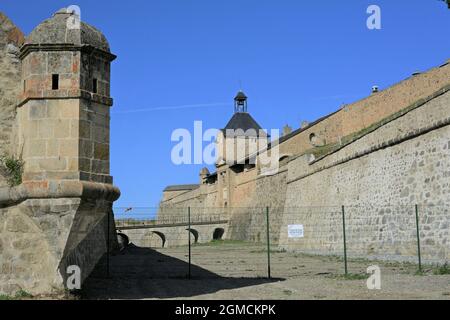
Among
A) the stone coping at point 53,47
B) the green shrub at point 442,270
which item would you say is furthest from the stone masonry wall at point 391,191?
the stone coping at point 53,47

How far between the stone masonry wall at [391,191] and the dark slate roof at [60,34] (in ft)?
33.9

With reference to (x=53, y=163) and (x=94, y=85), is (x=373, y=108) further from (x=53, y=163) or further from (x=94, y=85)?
(x=53, y=163)

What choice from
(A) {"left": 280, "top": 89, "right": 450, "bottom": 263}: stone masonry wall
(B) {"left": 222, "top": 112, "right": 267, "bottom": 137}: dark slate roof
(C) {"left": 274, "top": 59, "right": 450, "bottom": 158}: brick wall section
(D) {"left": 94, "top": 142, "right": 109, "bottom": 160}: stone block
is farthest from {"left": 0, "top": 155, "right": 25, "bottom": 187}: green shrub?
(B) {"left": 222, "top": 112, "right": 267, "bottom": 137}: dark slate roof

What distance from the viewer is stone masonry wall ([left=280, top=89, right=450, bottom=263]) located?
1520 centimetres

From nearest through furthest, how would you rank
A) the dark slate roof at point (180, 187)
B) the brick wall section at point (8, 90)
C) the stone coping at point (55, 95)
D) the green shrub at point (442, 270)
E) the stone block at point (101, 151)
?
1. the stone coping at point (55, 95)
2. the stone block at point (101, 151)
3. the brick wall section at point (8, 90)
4. the green shrub at point (442, 270)
5. the dark slate roof at point (180, 187)

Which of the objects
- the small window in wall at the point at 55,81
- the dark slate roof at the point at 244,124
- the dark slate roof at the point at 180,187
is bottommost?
the small window in wall at the point at 55,81

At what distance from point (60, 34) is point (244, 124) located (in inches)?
2389

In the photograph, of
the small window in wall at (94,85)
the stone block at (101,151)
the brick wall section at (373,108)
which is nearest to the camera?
the stone block at (101,151)

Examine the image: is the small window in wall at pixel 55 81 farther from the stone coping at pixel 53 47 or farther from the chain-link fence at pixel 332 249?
the chain-link fence at pixel 332 249

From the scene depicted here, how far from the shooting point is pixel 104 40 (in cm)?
896

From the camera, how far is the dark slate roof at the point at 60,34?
840cm

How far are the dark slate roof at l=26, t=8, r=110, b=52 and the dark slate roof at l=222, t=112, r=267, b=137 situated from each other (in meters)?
59.2

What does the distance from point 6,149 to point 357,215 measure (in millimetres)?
14800

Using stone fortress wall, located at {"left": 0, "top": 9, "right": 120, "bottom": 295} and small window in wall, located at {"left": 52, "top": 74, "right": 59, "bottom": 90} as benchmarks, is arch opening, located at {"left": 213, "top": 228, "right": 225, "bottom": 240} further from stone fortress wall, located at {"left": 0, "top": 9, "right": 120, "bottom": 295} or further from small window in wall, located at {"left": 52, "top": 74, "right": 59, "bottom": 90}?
small window in wall, located at {"left": 52, "top": 74, "right": 59, "bottom": 90}
